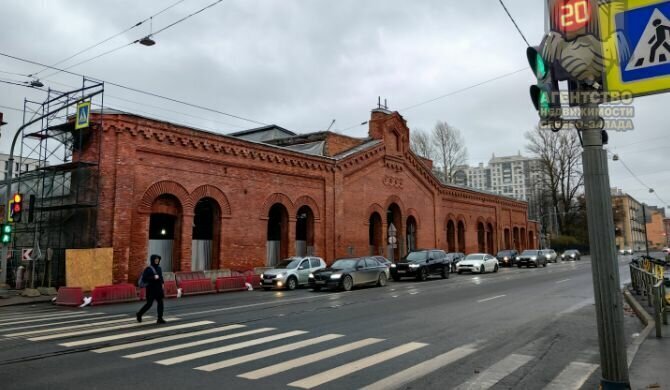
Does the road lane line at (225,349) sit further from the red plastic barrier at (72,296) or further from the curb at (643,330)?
the red plastic barrier at (72,296)

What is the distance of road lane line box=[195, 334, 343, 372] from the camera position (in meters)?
7.04

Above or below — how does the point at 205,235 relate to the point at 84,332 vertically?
above

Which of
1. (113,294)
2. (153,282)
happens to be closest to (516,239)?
(113,294)

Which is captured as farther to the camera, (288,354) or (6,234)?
(6,234)

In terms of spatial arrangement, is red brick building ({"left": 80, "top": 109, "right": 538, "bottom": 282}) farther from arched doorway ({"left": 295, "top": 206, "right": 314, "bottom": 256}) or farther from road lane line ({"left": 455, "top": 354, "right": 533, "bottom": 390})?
road lane line ({"left": 455, "top": 354, "right": 533, "bottom": 390})

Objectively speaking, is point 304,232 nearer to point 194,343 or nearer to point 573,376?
point 194,343

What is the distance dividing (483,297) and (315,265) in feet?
32.0

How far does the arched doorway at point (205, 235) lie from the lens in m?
24.0

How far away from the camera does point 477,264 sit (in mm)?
33375

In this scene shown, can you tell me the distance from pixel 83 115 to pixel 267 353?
1673 centimetres

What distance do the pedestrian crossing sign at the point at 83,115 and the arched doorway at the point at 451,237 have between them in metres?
34.3

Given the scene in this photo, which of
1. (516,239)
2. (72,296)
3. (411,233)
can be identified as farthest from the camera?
(516,239)

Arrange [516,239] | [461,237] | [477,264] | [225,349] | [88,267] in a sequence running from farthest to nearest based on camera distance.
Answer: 1. [516,239]
2. [461,237]
3. [477,264]
4. [88,267]
5. [225,349]

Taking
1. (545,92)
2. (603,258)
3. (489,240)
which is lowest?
(603,258)
